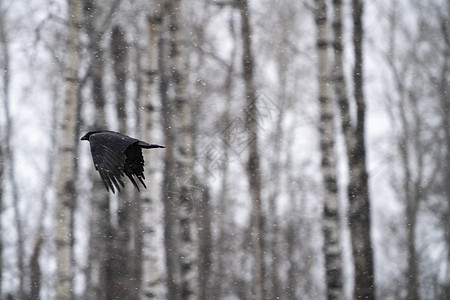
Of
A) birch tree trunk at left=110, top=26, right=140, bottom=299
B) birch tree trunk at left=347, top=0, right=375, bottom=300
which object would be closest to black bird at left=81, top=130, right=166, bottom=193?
birch tree trunk at left=347, top=0, right=375, bottom=300

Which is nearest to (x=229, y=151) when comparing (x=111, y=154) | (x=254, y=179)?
(x=254, y=179)

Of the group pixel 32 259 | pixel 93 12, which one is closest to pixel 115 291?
pixel 32 259

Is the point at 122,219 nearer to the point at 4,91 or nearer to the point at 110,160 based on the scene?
the point at 4,91

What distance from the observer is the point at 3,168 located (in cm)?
1062

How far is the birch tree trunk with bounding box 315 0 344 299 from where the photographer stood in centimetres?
682

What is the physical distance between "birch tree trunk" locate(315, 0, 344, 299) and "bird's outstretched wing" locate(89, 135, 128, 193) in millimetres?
2532

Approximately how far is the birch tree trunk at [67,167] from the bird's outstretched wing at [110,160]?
2373 mm

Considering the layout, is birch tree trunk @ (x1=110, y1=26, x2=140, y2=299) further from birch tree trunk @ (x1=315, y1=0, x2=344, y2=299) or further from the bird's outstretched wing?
the bird's outstretched wing

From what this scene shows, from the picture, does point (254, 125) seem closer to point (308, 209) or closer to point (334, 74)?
point (308, 209)

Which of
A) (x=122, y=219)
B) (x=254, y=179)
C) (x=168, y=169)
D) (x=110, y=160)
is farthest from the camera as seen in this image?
(x=254, y=179)

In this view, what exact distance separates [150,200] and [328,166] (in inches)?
64.3

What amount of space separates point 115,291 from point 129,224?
88cm

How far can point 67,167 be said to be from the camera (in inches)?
286

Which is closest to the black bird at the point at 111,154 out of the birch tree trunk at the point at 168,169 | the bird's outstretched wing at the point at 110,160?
the bird's outstretched wing at the point at 110,160
